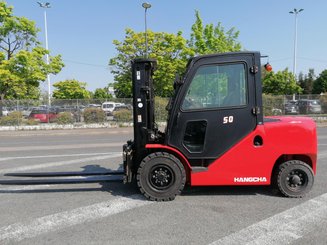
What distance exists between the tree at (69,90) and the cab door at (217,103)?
201ft

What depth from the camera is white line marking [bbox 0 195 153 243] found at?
3.95m

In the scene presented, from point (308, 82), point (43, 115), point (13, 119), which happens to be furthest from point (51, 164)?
point (308, 82)

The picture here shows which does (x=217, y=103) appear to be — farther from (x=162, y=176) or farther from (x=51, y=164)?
(x=51, y=164)

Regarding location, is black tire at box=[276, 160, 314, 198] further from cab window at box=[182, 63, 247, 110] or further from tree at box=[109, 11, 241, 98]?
tree at box=[109, 11, 241, 98]

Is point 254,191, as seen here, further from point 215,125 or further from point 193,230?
point 193,230

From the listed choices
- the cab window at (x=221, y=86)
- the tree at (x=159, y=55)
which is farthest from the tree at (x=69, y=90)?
the cab window at (x=221, y=86)

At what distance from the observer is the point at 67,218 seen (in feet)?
14.7

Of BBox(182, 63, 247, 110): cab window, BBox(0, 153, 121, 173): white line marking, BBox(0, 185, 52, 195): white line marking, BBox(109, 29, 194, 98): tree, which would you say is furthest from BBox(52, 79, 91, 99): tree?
BBox(182, 63, 247, 110): cab window

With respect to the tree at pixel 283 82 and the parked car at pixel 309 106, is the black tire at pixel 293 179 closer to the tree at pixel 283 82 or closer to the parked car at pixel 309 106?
the parked car at pixel 309 106

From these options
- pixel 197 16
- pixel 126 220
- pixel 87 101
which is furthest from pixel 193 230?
pixel 197 16

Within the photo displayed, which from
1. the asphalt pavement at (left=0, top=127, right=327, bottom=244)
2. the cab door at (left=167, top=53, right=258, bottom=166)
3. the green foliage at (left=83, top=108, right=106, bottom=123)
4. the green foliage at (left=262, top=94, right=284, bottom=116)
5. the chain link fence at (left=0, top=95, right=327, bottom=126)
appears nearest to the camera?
the asphalt pavement at (left=0, top=127, right=327, bottom=244)

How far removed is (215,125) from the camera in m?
5.12

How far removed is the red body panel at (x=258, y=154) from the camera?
511 cm

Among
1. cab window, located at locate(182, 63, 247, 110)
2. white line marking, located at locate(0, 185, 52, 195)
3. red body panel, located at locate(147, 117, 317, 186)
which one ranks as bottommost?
white line marking, located at locate(0, 185, 52, 195)
